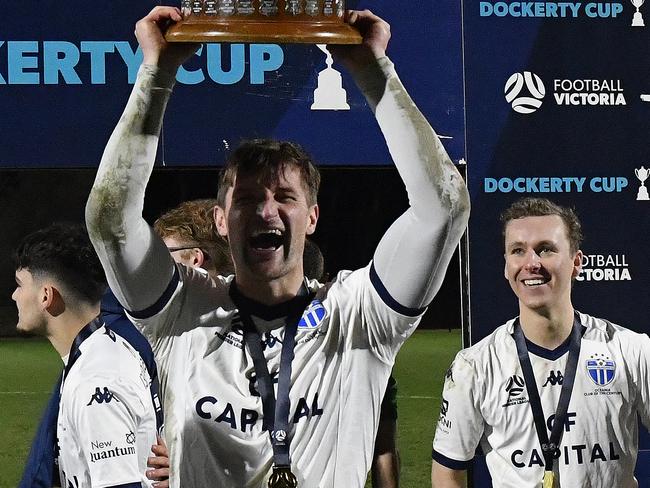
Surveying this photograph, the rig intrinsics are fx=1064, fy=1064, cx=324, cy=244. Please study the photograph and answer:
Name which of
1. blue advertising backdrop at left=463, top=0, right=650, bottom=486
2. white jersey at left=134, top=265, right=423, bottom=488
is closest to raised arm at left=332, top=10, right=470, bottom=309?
white jersey at left=134, top=265, right=423, bottom=488

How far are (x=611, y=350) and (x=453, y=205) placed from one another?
189 cm

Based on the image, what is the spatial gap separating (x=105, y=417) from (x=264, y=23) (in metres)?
1.62

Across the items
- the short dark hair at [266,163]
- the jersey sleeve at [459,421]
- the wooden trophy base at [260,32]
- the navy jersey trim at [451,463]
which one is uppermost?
the wooden trophy base at [260,32]

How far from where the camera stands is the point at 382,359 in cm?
241

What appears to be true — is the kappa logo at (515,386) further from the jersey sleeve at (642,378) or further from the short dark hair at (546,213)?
the short dark hair at (546,213)

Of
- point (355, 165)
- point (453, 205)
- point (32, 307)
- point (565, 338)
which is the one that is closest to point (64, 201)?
point (32, 307)

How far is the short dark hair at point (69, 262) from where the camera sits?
3666mm

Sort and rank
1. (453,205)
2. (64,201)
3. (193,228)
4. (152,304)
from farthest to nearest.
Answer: (64,201)
(193,228)
(152,304)
(453,205)

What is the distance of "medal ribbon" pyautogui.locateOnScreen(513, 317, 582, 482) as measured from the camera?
3.58 m

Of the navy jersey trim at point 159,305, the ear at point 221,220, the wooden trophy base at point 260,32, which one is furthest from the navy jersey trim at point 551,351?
the wooden trophy base at point 260,32

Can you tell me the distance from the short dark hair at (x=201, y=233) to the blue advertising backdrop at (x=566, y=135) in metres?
1.00

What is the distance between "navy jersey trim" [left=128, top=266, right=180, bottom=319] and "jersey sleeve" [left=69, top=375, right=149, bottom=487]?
102 cm

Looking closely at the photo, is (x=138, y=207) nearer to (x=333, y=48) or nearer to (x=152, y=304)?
(x=152, y=304)

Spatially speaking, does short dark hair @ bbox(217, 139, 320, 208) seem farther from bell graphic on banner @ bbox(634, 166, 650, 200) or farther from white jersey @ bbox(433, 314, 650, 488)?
bell graphic on banner @ bbox(634, 166, 650, 200)
